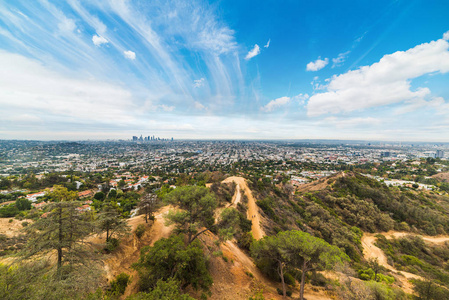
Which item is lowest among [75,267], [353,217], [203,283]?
[353,217]

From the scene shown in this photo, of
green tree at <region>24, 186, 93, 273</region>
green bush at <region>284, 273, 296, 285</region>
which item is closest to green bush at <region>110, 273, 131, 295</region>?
green tree at <region>24, 186, 93, 273</region>

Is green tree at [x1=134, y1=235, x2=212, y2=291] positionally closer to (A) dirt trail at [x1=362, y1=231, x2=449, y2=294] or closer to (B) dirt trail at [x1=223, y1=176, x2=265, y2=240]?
(B) dirt trail at [x1=223, y1=176, x2=265, y2=240]

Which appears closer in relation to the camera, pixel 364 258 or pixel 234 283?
pixel 234 283

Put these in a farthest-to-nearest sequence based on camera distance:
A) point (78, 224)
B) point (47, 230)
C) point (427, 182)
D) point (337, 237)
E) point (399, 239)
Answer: point (427, 182) < point (399, 239) < point (337, 237) < point (78, 224) < point (47, 230)

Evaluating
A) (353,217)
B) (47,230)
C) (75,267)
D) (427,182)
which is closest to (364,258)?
(353,217)

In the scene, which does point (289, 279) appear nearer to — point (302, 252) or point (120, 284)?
point (302, 252)

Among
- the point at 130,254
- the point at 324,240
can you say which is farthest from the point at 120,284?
the point at 324,240

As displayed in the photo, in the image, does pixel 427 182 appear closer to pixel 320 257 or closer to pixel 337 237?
pixel 337 237
